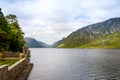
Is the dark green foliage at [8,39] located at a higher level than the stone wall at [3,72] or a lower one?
higher

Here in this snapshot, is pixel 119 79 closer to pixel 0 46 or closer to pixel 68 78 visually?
pixel 68 78

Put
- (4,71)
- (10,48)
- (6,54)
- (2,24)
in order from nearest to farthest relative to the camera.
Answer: (4,71)
(6,54)
(2,24)
(10,48)

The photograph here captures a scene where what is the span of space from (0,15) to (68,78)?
55.4 m

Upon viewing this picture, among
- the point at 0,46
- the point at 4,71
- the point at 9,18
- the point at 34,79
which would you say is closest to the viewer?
the point at 4,71

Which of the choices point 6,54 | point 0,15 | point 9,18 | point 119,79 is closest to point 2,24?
point 0,15

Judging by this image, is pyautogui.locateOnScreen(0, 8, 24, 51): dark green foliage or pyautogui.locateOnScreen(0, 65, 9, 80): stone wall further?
pyautogui.locateOnScreen(0, 8, 24, 51): dark green foliage

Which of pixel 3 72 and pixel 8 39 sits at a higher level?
pixel 8 39

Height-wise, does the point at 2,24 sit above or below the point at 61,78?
above

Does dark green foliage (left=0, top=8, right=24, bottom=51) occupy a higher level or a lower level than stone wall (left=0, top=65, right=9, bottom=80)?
higher

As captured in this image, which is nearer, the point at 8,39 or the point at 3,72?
the point at 3,72

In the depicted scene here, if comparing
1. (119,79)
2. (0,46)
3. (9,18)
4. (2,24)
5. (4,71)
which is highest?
(9,18)

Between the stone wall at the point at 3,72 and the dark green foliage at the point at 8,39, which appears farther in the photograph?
the dark green foliage at the point at 8,39

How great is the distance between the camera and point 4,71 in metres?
30.5

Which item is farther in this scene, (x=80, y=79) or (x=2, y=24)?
(x=2, y=24)
